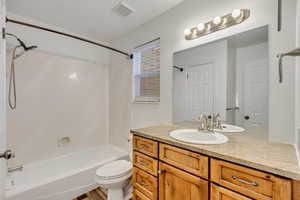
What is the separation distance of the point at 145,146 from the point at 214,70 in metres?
1.03

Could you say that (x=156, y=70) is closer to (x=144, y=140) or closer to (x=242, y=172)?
(x=144, y=140)

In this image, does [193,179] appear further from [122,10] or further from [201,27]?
[122,10]

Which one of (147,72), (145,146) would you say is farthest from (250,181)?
(147,72)

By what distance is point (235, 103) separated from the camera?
132 cm

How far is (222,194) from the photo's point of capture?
825 mm

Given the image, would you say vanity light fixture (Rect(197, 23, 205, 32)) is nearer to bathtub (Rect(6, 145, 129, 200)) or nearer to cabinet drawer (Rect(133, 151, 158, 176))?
cabinet drawer (Rect(133, 151, 158, 176))

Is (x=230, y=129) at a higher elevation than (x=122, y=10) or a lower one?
lower

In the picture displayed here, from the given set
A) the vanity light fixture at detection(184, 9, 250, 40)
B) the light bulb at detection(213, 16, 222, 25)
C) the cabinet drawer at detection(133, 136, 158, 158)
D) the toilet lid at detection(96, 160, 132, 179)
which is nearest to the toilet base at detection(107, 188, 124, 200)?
the toilet lid at detection(96, 160, 132, 179)

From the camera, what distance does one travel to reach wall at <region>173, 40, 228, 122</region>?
1407 millimetres

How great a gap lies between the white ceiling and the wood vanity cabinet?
1.62m

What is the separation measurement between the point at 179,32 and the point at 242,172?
5.16ft

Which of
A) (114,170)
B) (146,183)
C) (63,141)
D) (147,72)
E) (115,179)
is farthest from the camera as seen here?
(63,141)

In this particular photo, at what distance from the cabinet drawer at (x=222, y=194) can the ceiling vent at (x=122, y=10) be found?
205 centimetres

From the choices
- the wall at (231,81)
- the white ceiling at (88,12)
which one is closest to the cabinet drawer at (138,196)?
Result: the wall at (231,81)
